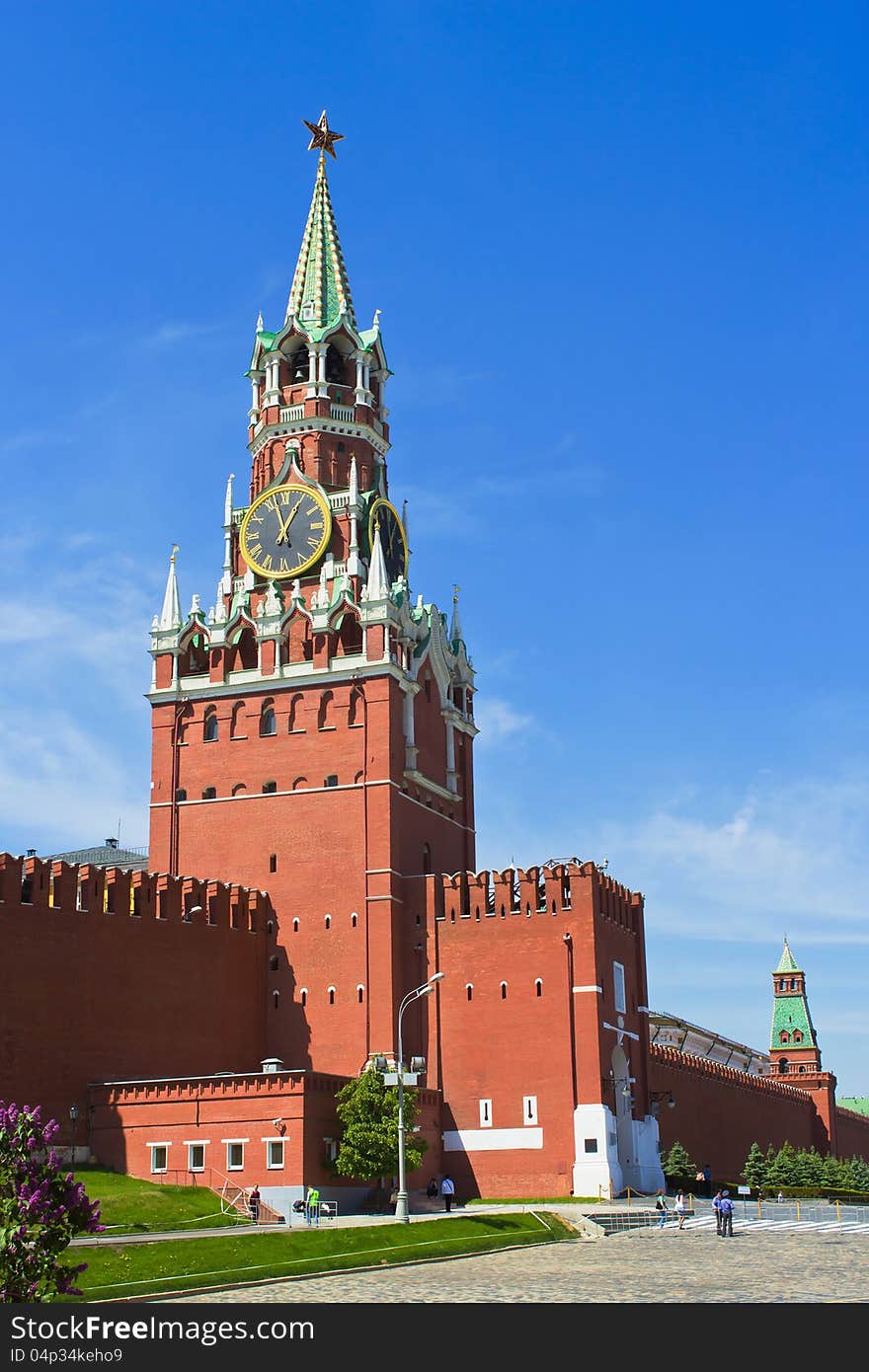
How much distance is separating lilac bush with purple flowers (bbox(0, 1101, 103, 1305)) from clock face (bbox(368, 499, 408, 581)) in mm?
53869

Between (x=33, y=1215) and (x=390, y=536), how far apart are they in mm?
57957

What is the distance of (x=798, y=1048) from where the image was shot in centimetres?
13262

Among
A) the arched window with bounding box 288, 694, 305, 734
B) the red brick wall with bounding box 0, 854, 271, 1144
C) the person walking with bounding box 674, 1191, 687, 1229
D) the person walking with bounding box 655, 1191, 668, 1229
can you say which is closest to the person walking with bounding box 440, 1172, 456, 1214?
the person walking with bounding box 655, 1191, 668, 1229

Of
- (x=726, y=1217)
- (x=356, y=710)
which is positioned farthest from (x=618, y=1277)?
(x=356, y=710)

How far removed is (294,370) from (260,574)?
1128cm

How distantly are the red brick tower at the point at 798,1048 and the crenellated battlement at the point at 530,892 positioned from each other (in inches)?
2481

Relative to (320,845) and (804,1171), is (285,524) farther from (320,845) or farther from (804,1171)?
(804,1171)

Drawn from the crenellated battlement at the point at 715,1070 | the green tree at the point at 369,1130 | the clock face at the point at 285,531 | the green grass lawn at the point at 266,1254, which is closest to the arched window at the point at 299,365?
the clock face at the point at 285,531

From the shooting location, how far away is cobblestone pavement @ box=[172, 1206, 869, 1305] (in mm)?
30391

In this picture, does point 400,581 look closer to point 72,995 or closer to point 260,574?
point 260,574

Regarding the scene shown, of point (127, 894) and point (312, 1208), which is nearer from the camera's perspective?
point (312, 1208)

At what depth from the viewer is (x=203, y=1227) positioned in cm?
4719

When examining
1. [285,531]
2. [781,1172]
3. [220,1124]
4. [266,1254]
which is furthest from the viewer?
[781,1172]
